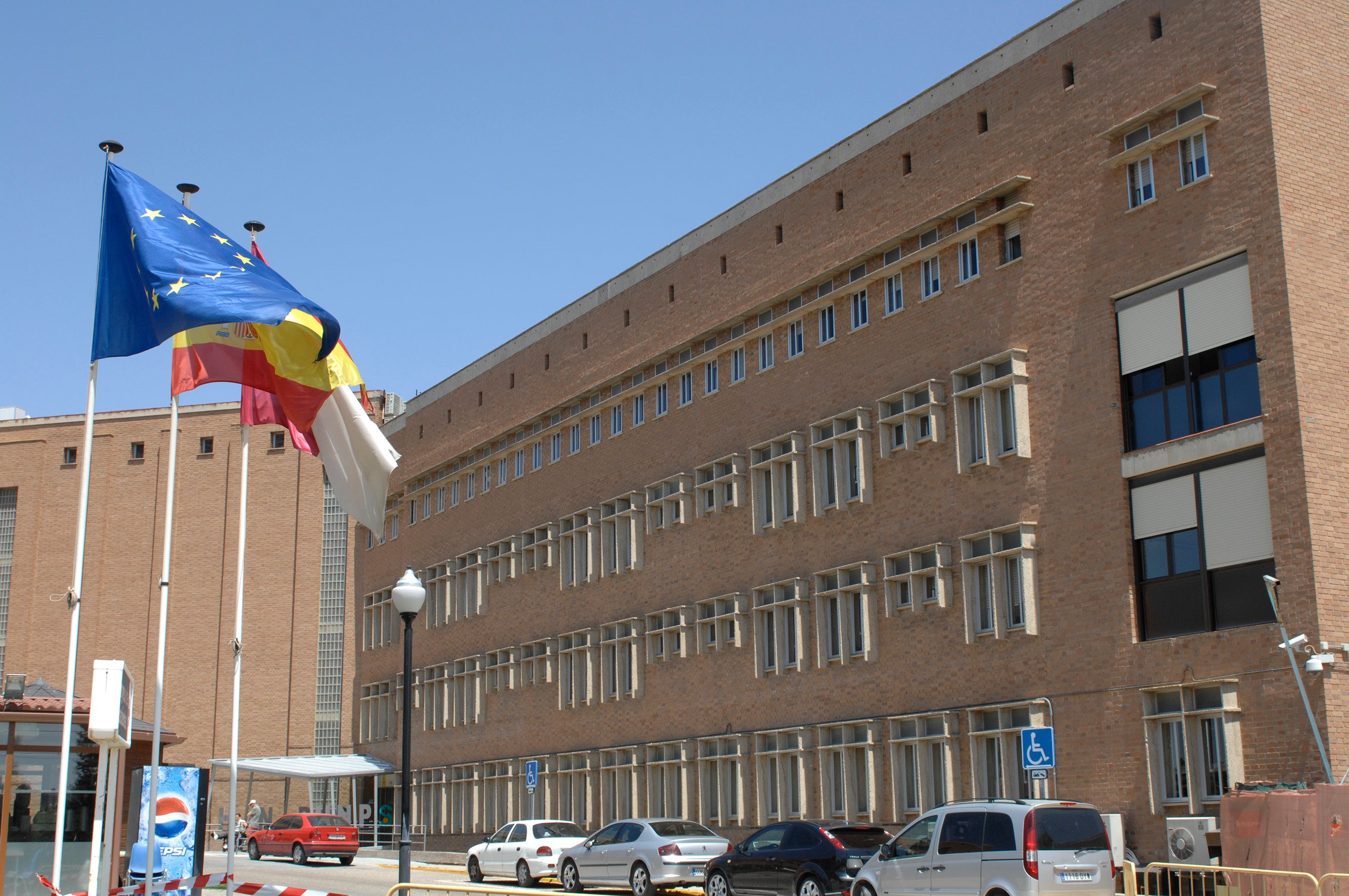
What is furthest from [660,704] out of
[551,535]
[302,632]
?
Result: [302,632]

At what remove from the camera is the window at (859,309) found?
31.1 metres

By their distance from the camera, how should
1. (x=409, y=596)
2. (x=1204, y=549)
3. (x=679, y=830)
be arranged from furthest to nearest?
(x=679, y=830) → (x=1204, y=549) → (x=409, y=596)

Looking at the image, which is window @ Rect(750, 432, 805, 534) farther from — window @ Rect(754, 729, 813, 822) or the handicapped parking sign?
the handicapped parking sign

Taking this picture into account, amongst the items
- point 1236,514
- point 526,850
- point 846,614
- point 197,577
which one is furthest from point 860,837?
point 197,577

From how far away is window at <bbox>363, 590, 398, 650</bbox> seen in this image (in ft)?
174

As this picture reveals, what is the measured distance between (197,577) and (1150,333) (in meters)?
49.1

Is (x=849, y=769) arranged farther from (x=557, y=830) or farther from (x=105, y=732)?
(x=105, y=732)

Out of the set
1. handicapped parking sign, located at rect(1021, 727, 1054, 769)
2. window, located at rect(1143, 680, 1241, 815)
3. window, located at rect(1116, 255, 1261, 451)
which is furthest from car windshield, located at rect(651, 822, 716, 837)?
window, located at rect(1116, 255, 1261, 451)

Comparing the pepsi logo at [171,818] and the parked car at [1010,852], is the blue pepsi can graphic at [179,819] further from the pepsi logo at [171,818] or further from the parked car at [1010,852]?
the parked car at [1010,852]

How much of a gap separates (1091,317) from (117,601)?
50460mm

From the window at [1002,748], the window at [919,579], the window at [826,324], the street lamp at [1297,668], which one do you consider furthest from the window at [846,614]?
the street lamp at [1297,668]

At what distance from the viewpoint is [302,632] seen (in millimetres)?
61125

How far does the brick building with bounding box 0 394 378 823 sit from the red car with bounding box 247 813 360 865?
17.2 meters

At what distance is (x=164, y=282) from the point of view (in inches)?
561
